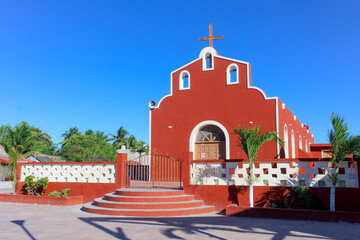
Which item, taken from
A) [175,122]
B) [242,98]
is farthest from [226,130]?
[175,122]

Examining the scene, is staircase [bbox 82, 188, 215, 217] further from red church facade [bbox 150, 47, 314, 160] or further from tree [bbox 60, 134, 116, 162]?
tree [bbox 60, 134, 116, 162]

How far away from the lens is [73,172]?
1363cm

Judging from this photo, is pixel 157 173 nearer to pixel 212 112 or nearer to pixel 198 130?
pixel 198 130

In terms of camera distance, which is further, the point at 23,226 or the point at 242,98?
the point at 242,98

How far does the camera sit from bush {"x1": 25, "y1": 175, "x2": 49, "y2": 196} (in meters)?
13.8

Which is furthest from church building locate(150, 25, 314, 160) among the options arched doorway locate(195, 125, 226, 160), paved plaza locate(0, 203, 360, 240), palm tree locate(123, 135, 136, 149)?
palm tree locate(123, 135, 136, 149)

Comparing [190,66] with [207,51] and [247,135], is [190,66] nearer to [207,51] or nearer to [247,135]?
[207,51]

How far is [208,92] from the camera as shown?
17.1 meters

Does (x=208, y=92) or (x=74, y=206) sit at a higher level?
(x=208, y=92)

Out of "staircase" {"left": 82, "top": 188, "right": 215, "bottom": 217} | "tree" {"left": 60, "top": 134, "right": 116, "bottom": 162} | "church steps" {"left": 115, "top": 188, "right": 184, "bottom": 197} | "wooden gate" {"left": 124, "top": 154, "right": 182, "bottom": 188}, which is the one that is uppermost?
"tree" {"left": 60, "top": 134, "right": 116, "bottom": 162}

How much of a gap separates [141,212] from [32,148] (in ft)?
25.4

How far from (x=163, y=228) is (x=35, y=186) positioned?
840cm

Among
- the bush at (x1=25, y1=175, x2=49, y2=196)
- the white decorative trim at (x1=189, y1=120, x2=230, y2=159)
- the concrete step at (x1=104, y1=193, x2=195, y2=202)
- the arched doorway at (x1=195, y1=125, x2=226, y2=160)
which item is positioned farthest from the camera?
the arched doorway at (x1=195, y1=125, x2=226, y2=160)

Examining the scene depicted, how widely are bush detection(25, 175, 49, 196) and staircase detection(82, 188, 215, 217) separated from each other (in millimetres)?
3633
